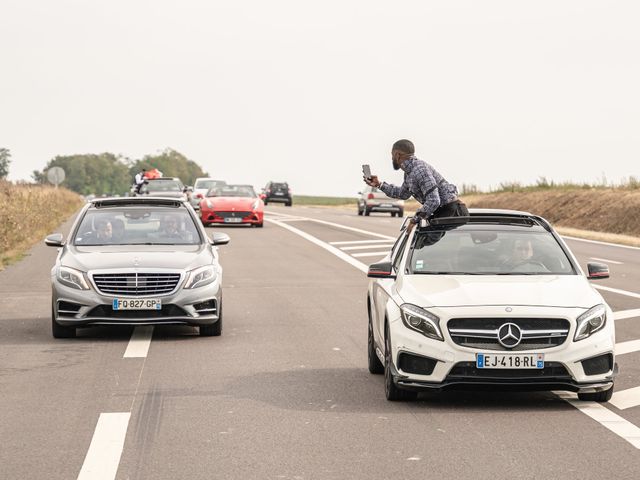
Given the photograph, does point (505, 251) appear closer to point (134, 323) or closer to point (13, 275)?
point (134, 323)

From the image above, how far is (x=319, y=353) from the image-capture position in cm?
1218

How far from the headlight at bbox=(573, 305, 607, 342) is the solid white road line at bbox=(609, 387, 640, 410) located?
1.96ft

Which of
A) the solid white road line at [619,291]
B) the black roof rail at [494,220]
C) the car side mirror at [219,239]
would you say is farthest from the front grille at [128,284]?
the solid white road line at [619,291]

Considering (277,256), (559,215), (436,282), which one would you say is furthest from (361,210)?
(436,282)

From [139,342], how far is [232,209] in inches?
1131

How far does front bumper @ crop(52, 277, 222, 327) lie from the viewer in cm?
1309

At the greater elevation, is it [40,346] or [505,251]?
[505,251]

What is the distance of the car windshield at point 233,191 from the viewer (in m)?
42.7

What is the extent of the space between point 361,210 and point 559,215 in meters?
11.2

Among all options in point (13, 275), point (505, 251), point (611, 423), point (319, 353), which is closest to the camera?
point (611, 423)

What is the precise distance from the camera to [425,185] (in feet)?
37.6

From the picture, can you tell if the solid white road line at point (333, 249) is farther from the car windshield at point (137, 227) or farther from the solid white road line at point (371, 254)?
the car windshield at point (137, 227)

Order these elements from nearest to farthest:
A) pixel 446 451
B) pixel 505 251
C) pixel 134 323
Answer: pixel 446 451 → pixel 505 251 → pixel 134 323

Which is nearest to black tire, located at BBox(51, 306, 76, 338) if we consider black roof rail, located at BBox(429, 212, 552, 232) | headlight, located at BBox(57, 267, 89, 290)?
headlight, located at BBox(57, 267, 89, 290)
